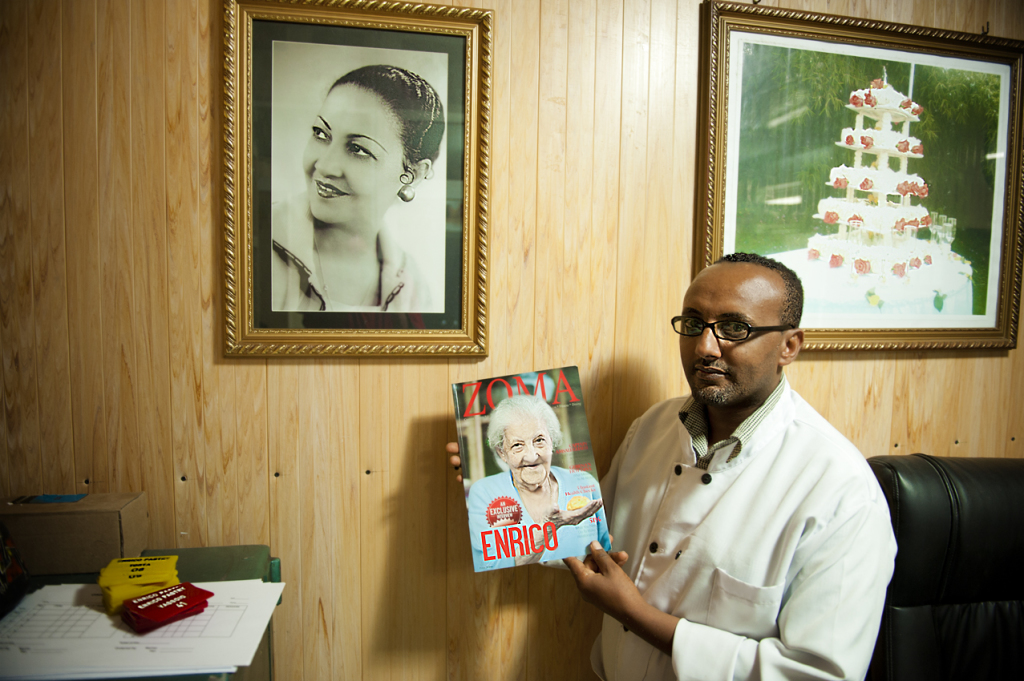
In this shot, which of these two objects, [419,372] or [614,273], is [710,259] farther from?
[419,372]

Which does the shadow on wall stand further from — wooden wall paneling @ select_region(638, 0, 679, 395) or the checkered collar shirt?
the checkered collar shirt

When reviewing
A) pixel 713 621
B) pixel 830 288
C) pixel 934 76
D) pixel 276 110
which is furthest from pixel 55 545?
pixel 934 76

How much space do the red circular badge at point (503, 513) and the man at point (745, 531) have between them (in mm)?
157

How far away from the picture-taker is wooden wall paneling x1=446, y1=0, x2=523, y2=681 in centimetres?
127

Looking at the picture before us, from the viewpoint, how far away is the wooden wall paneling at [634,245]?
133cm

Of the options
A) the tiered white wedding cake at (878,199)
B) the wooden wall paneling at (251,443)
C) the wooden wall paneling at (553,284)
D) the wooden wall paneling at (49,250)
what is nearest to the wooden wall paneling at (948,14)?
the tiered white wedding cake at (878,199)

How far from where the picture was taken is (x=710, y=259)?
1.36 m

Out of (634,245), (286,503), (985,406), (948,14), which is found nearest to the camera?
(286,503)

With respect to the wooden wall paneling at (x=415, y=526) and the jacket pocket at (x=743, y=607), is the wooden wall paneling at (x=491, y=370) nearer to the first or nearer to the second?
the wooden wall paneling at (x=415, y=526)

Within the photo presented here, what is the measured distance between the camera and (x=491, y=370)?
1328 millimetres

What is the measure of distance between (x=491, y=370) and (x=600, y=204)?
19.8 inches

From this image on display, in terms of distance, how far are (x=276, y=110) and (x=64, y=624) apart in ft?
3.45

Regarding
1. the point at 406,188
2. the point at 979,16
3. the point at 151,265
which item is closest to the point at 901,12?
the point at 979,16

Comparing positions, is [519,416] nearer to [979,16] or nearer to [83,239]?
[83,239]
